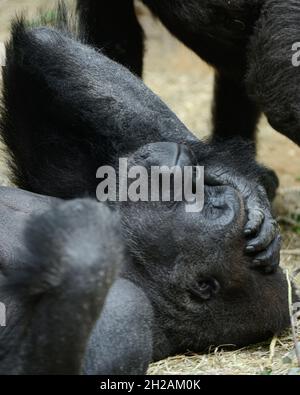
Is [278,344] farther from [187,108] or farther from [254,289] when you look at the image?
[187,108]

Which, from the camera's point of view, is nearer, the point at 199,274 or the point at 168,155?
the point at 199,274

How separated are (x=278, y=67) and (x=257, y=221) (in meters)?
0.94

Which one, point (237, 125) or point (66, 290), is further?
point (237, 125)

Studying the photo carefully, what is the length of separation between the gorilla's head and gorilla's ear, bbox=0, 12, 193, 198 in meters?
0.41

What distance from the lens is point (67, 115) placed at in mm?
3871

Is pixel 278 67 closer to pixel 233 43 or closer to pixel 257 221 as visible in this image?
pixel 233 43

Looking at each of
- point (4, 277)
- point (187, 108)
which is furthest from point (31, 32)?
point (187, 108)

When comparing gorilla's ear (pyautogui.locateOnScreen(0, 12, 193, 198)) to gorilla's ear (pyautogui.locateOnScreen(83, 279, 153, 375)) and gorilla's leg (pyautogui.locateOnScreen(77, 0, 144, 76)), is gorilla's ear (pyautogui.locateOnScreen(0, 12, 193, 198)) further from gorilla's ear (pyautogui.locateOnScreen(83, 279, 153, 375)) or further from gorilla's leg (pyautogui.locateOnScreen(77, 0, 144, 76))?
gorilla's leg (pyautogui.locateOnScreen(77, 0, 144, 76))

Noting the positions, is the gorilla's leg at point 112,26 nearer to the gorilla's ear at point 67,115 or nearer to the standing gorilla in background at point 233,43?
the standing gorilla in background at point 233,43

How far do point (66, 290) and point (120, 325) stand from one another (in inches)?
20.2

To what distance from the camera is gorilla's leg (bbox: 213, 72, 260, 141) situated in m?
5.53

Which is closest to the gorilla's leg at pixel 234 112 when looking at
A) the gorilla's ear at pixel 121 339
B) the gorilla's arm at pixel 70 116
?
the gorilla's arm at pixel 70 116

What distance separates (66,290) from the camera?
2.56 metres

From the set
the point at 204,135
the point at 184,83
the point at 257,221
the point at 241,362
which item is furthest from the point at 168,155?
the point at 184,83
